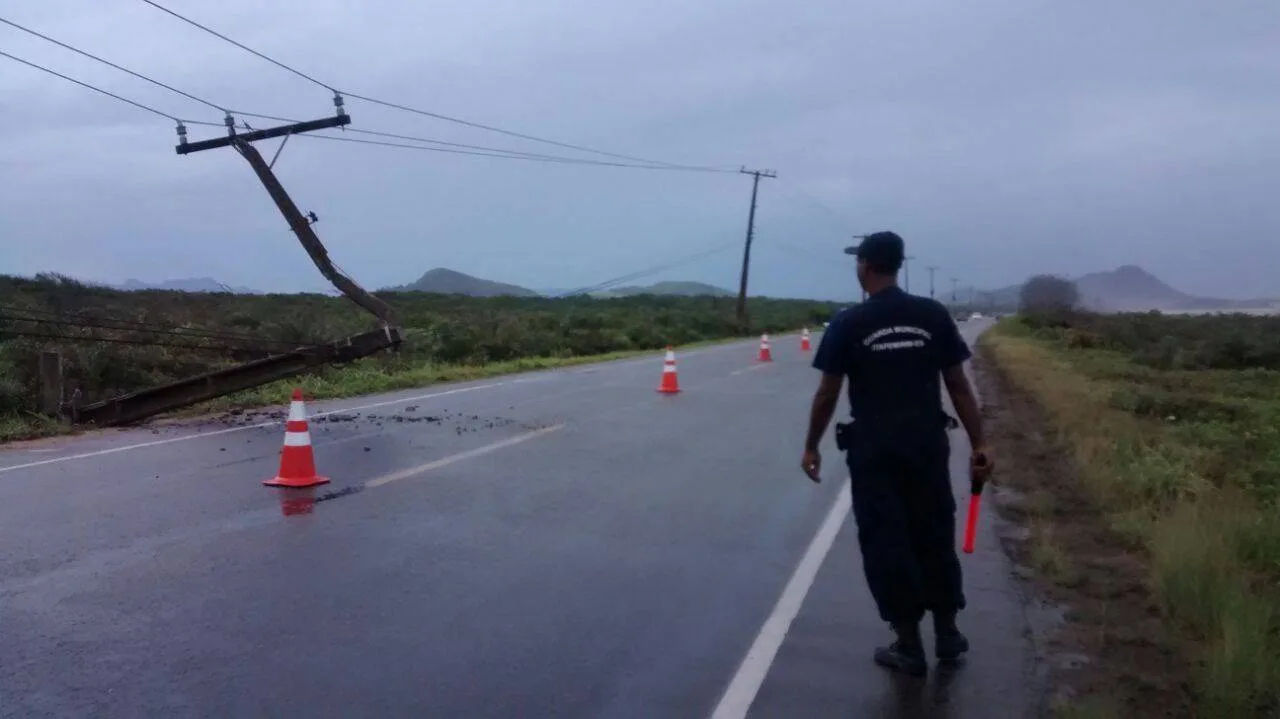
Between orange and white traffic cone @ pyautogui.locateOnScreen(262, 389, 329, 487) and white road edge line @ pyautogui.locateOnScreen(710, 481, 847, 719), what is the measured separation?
4.42 m

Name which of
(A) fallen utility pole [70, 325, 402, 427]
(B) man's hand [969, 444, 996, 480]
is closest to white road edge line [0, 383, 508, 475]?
(A) fallen utility pole [70, 325, 402, 427]

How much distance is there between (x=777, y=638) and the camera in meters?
6.01

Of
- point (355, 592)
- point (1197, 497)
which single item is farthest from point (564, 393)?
point (355, 592)

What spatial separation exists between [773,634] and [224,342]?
24.5 metres

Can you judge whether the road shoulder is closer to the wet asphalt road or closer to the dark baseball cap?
the wet asphalt road

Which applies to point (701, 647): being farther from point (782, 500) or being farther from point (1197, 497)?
point (1197, 497)

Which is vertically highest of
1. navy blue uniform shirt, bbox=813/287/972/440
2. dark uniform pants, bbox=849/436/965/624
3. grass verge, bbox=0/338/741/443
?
navy blue uniform shirt, bbox=813/287/972/440

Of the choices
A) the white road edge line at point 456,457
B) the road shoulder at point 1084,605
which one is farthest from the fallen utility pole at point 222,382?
the road shoulder at point 1084,605

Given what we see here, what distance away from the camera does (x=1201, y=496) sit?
30.7 feet

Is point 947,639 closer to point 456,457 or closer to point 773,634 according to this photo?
point 773,634

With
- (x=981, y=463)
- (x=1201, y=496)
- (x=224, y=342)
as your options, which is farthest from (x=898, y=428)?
(x=224, y=342)

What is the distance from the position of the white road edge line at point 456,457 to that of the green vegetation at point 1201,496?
18.2ft

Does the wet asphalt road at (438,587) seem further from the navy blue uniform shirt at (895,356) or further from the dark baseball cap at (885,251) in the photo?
the dark baseball cap at (885,251)

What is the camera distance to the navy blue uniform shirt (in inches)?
209
